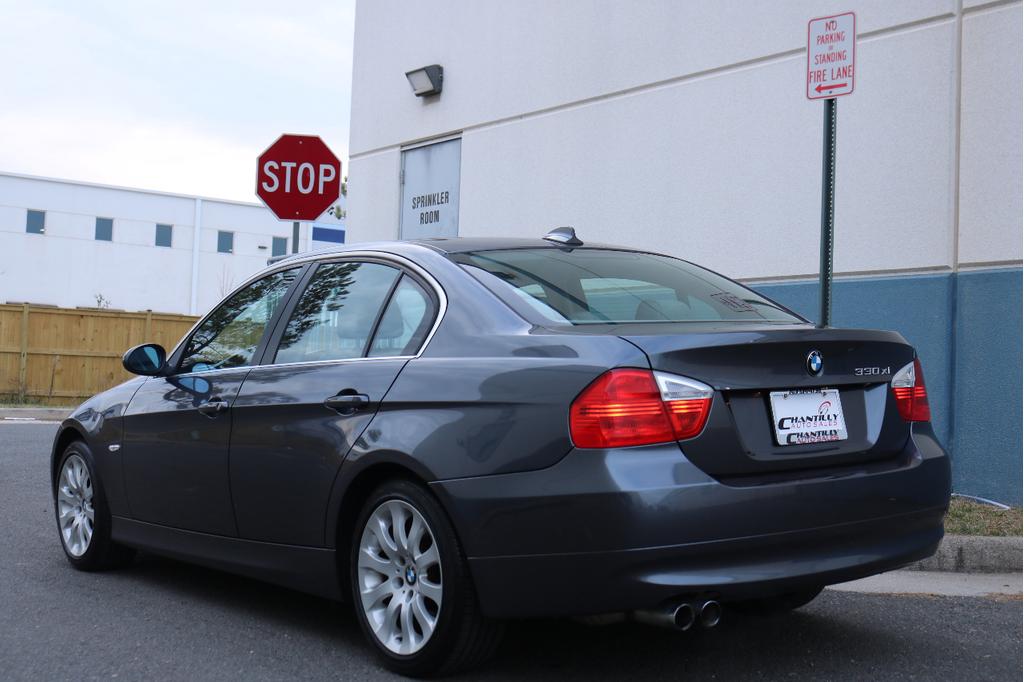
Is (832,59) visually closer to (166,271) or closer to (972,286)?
(972,286)

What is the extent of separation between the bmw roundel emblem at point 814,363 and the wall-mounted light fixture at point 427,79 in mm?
8827

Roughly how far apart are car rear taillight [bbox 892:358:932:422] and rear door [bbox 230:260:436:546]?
1624 millimetres

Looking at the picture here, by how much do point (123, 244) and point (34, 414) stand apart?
3311cm

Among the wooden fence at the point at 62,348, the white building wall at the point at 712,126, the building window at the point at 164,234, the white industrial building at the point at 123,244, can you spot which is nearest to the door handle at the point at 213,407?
the white building wall at the point at 712,126

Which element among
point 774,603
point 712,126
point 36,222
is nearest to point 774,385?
point 774,603

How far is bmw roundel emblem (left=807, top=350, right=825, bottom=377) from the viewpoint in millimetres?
3850

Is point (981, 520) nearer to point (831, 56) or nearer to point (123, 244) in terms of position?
point (831, 56)

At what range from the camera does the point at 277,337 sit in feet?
16.6

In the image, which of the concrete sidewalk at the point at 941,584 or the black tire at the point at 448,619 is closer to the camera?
the black tire at the point at 448,619

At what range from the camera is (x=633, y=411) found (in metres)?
3.56

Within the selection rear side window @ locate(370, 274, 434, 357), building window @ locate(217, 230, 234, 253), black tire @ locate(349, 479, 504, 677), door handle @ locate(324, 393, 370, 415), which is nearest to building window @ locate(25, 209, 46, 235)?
building window @ locate(217, 230, 234, 253)

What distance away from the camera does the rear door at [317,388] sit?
4.34 m

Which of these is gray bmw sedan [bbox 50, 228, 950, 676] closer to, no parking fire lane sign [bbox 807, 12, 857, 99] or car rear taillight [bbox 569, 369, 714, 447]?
car rear taillight [bbox 569, 369, 714, 447]

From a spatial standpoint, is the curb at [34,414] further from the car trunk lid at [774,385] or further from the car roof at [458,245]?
the car trunk lid at [774,385]
